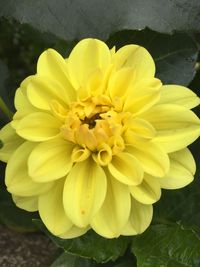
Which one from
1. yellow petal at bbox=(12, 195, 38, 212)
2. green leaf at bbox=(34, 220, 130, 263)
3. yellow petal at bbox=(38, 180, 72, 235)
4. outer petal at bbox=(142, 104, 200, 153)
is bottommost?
green leaf at bbox=(34, 220, 130, 263)

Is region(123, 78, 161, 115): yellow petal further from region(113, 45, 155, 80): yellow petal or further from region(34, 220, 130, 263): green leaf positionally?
region(34, 220, 130, 263): green leaf

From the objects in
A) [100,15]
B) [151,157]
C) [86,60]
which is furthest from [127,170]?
[100,15]

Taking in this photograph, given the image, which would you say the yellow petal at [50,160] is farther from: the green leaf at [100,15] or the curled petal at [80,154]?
the green leaf at [100,15]

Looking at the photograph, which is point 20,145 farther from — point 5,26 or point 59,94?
point 5,26

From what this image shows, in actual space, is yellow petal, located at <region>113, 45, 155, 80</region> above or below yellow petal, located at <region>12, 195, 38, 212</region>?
above

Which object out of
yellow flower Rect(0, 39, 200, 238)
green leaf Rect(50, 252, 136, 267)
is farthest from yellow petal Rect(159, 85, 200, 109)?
green leaf Rect(50, 252, 136, 267)

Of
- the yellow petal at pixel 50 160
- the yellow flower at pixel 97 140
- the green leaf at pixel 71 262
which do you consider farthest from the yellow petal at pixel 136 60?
the green leaf at pixel 71 262

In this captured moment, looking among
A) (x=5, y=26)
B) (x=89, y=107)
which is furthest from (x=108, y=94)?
(x=5, y=26)
